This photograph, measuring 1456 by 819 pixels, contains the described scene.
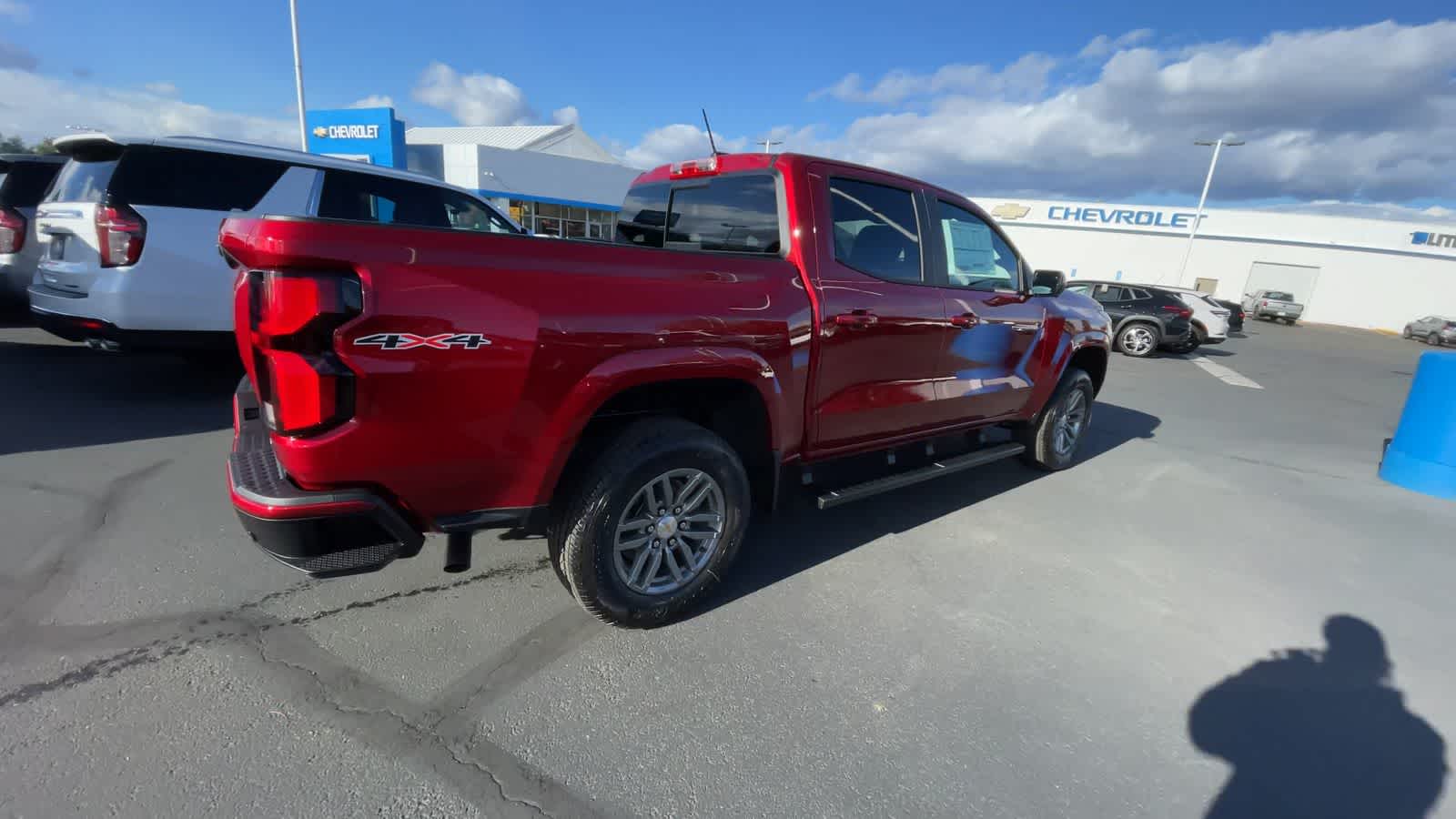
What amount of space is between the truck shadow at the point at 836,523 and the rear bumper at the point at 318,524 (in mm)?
1326

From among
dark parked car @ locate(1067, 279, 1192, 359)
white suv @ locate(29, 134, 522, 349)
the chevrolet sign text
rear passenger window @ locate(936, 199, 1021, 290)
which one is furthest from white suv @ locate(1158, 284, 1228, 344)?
the chevrolet sign text

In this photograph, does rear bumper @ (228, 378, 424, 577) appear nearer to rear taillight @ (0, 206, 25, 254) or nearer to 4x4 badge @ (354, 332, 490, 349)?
4x4 badge @ (354, 332, 490, 349)

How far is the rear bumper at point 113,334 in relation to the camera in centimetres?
433

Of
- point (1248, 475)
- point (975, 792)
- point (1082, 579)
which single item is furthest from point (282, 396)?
point (1248, 475)

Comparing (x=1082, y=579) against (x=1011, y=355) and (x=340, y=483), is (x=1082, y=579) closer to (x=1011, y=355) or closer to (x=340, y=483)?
(x=1011, y=355)

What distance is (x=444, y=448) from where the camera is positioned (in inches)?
78.0

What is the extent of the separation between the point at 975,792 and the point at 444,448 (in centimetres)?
199

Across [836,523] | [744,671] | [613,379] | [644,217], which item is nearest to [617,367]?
[613,379]

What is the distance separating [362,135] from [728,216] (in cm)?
2928

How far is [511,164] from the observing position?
2853cm

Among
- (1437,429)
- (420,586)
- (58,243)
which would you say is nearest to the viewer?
(420,586)

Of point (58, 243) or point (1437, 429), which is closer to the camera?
point (58, 243)

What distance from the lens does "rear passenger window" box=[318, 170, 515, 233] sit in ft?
17.0

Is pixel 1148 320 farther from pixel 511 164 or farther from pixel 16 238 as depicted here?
pixel 511 164
